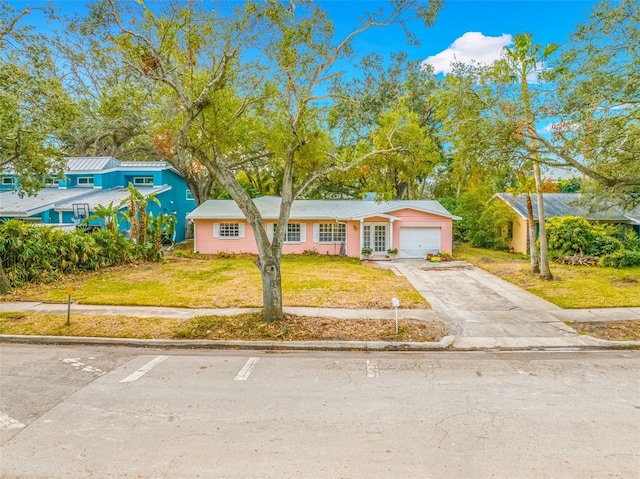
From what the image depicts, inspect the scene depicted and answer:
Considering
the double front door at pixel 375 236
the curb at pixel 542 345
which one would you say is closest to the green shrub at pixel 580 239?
the double front door at pixel 375 236

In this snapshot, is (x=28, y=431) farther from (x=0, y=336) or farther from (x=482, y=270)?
(x=482, y=270)

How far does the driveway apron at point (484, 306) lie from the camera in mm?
9520

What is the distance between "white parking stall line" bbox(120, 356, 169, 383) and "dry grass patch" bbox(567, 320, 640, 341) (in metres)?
9.57

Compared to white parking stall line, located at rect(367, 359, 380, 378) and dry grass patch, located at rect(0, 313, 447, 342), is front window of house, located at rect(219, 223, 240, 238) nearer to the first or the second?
dry grass patch, located at rect(0, 313, 447, 342)

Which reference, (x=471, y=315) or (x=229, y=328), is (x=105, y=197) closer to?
(x=229, y=328)

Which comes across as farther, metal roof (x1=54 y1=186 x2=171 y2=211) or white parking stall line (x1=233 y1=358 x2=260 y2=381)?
metal roof (x1=54 y1=186 x2=171 y2=211)

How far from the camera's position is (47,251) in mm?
14891

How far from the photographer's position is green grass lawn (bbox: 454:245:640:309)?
39.9ft

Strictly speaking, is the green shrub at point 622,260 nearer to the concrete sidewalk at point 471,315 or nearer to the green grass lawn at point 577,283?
the green grass lawn at point 577,283

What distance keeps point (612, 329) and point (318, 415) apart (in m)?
8.20

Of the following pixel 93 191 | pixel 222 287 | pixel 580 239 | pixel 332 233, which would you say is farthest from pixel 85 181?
pixel 580 239

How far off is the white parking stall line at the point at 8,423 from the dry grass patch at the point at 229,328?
11.6 ft

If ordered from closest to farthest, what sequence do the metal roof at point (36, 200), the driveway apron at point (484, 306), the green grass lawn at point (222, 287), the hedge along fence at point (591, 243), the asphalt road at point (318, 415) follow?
the asphalt road at point (318, 415), the driveway apron at point (484, 306), the green grass lawn at point (222, 287), the hedge along fence at point (591, 243), the metal roof at point (36, 200)

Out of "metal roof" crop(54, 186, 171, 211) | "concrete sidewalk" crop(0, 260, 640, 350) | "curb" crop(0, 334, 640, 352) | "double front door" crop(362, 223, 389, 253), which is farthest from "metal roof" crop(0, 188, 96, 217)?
"double front door" crop(362, 223, 389, 253)
